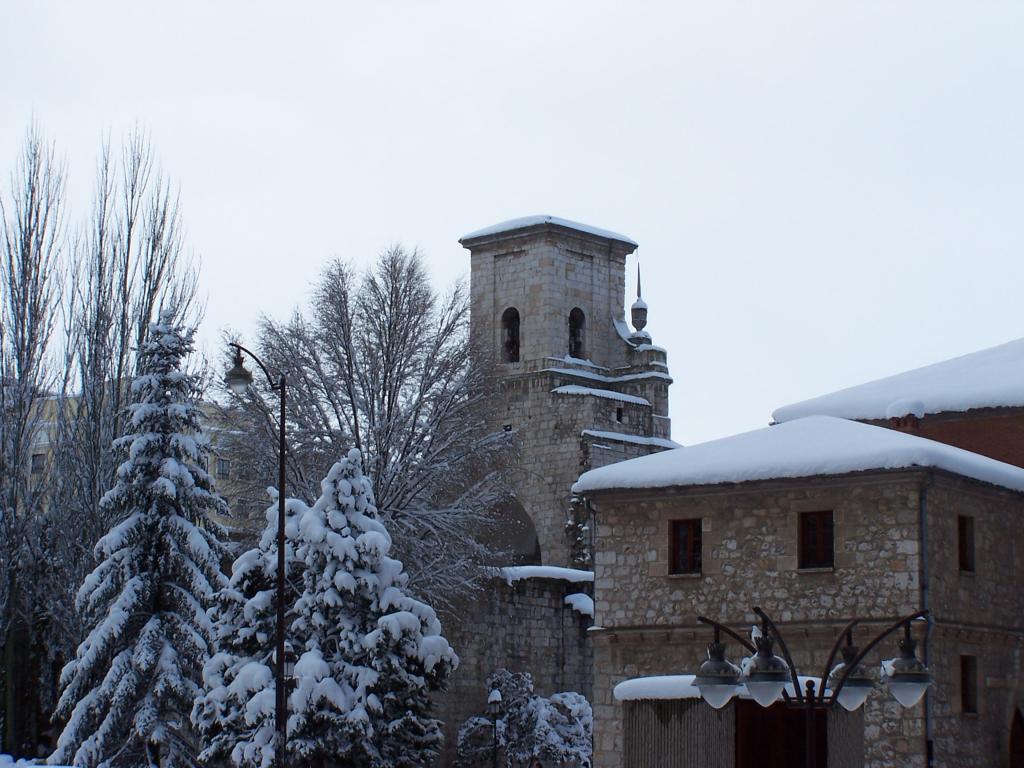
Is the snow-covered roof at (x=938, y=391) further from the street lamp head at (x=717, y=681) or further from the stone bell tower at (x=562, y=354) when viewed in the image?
the street lamp head at (x=717, y=681)

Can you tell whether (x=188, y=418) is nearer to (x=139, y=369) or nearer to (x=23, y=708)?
(x=139, y=369)

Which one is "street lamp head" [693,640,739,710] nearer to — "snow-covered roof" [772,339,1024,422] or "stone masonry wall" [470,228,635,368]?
"snow-covered roof" [772,339,1024,422]

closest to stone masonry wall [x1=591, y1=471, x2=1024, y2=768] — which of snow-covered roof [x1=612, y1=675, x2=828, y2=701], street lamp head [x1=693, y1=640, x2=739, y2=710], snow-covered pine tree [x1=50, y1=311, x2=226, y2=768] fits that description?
snow-covered roof [x1=612, y1=675, x2=828, y2=701]

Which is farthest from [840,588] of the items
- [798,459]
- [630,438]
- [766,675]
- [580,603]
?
[630,438]

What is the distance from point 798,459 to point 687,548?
87.0 inches

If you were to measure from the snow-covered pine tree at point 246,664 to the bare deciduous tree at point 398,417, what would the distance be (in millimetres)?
4960

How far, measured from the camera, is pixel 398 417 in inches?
1459

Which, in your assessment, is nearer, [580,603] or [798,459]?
[798,459]

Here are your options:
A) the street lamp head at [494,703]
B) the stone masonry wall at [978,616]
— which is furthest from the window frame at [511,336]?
the stone masonry wall at [978,616]

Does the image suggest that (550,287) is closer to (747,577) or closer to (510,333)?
(510,333)

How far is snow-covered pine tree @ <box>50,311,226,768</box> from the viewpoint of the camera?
30.7 meters

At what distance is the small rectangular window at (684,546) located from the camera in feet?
87.1

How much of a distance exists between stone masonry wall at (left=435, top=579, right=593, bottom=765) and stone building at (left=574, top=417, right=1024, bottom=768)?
11370mm

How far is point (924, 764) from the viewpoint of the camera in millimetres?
23938
